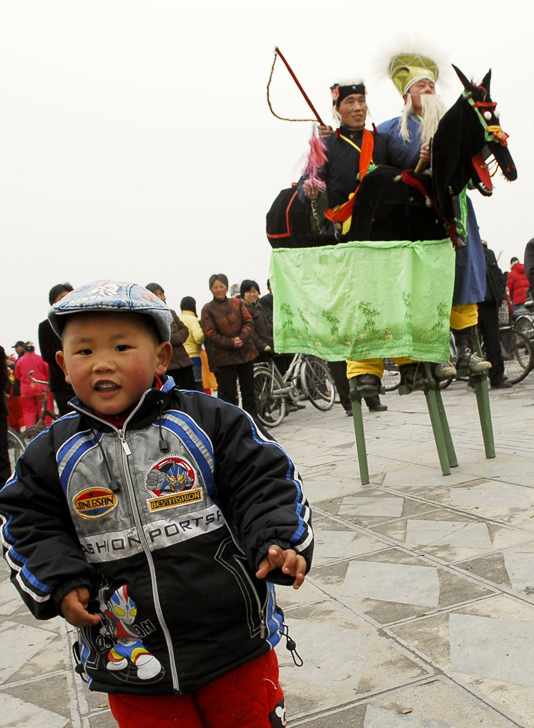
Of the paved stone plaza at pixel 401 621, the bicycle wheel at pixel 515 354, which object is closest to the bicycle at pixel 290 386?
the bicycle wheel at pixel 515 354

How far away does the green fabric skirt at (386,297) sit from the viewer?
14.9ft

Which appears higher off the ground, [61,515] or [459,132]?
[459,132]

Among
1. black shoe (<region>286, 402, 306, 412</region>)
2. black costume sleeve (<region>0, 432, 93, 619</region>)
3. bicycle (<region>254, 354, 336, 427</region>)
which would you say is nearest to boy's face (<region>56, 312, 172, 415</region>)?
black costume sleeve (<region>0, 432, 93, 619</region>)

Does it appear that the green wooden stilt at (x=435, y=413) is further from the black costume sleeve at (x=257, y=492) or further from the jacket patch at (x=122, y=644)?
the jacket patch at (x=122, y=644)

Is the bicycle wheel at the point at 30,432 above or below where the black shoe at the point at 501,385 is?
above

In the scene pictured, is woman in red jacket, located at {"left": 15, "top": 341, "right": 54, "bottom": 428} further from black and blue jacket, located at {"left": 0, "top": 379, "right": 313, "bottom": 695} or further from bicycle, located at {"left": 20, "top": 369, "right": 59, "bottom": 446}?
black and blue jacket, located at {"left": 0, "top": 379, "right": 313, "bottom": 695}

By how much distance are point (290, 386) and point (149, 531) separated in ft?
28.3

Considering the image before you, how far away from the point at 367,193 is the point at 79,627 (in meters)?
3.45

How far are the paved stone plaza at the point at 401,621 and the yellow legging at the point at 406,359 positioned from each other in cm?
72

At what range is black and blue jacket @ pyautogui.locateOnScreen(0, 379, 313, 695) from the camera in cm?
168

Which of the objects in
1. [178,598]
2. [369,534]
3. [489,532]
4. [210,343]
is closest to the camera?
[178,598]

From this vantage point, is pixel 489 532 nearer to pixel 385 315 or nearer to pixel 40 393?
pixel 385 315

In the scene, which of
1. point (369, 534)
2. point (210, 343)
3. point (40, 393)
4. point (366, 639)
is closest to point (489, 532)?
point (369, 534)

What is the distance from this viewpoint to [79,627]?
172cm
